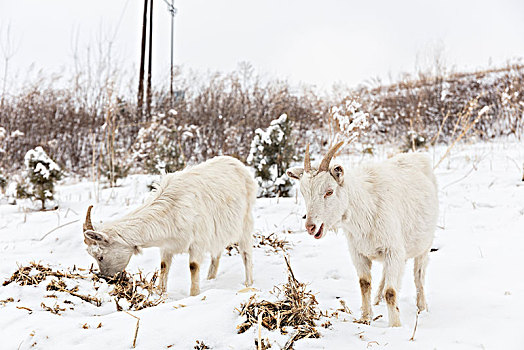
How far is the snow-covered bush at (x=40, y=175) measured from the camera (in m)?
7.71

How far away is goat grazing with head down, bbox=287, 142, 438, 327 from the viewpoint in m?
3.38

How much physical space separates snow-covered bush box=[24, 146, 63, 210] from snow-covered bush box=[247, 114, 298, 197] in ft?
12.9

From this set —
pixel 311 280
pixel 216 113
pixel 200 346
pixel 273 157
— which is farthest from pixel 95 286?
pixel 216 113

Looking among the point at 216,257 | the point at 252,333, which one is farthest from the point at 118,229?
the point at 252,333

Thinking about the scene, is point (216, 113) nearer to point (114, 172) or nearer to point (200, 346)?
point (114, 172)

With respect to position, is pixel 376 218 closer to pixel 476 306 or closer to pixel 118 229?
pixel 476 306

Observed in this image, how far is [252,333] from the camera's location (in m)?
2.45

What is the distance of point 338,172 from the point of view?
3.40 metres

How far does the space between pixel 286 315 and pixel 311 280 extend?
2.42 metres

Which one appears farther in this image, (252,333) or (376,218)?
(376,218)

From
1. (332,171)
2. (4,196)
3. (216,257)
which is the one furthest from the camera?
(4,196)

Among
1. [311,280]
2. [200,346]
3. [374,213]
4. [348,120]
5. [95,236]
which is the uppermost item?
[348,120]

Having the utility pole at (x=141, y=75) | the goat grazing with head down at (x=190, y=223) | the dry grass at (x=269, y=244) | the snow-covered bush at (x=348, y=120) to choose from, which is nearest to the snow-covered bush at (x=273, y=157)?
the snow-covered bush at (x=348, y=120)

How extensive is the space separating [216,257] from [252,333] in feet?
9.95
